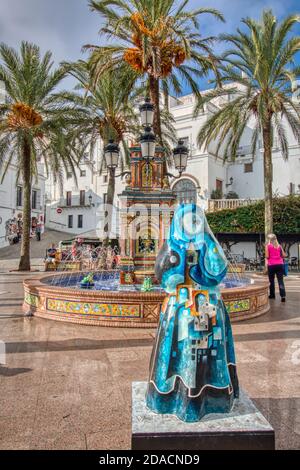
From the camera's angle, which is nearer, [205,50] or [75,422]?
[75,422]

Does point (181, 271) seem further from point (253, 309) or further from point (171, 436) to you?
point (253, 309)

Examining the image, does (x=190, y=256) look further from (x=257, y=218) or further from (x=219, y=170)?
(x=219, y=170)

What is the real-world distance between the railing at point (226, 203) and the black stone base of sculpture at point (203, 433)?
2389 cm

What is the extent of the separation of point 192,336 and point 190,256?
0.53 meters

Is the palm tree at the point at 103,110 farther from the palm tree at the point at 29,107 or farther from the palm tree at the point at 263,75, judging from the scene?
the palm tree at the point at 263,75

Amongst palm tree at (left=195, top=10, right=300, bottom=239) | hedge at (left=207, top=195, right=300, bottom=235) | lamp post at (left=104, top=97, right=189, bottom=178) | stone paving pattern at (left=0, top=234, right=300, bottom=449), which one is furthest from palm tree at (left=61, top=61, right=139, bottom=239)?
stone paving pattern at (left=0, top=234, right=300, bottom=449)

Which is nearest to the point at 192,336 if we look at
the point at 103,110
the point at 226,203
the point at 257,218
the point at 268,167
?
the point at 268,167

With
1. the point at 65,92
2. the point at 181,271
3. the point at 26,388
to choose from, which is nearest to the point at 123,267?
the point at 26,388

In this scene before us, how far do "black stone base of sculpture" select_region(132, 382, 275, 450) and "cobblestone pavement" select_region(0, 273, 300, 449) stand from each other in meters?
0.39

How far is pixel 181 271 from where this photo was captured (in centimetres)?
252

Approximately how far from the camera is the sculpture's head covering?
2.51 metres

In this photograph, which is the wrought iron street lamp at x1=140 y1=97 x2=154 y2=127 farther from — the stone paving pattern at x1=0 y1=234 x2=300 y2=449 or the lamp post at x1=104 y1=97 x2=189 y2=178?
the stone paving pattern at x1=0 y1=234 x2=300 y2=449

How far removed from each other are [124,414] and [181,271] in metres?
1.42

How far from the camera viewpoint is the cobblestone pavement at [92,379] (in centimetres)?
274
